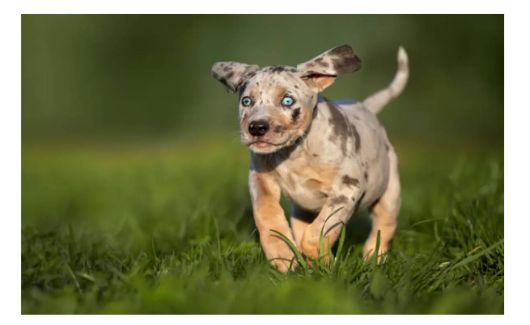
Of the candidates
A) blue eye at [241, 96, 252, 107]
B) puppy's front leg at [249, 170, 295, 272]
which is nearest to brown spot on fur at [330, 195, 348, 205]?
puppy's front leg at [249, 170, 295, 272]

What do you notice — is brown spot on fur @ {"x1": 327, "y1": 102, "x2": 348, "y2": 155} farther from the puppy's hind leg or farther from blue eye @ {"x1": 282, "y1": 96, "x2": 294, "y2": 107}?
the puppy's hind leg

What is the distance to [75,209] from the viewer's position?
390 inches

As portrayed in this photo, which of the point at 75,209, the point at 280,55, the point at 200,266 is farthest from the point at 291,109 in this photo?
the point at 280,55

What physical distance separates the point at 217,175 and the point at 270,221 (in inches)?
172

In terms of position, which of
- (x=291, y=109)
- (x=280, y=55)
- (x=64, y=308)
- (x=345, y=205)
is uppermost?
(x=280, y=55)

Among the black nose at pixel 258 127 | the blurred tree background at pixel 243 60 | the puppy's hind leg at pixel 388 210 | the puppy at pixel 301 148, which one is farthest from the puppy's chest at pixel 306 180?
the blurred tree background at pixel 243 60

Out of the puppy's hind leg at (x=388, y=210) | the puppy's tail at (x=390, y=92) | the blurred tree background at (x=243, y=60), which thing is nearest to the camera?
the puppy's hind leg at (x=388, y=210)

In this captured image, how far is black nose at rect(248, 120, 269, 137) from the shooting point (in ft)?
16.3

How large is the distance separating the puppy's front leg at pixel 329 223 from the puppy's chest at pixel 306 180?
13 centimetres

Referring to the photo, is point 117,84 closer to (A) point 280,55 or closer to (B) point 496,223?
(A) point 280,55

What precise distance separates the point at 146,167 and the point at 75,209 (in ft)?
6.20

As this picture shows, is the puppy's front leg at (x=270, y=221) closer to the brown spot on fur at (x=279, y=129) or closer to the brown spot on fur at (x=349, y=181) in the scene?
the brown spot on fur at (x=349, y=181)

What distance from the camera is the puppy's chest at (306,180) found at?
5.48 metres

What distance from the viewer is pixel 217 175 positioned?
9.74 m
